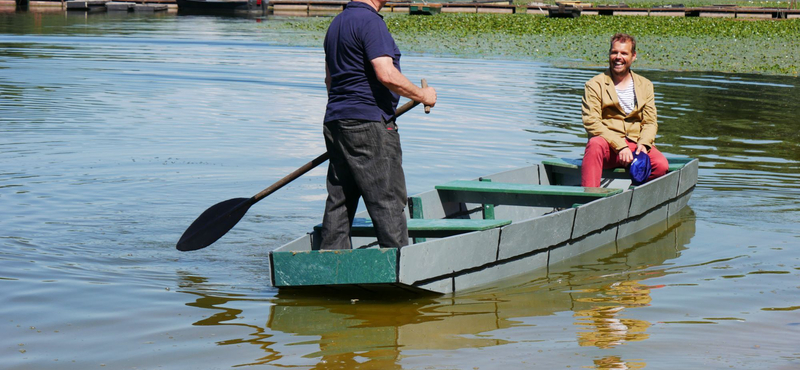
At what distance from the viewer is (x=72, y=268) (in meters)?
5.92

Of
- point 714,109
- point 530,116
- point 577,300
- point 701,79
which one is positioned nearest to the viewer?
point 577,300

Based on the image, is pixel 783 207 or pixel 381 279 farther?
pixel 783 207

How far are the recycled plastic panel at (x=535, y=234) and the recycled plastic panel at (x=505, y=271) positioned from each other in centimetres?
7

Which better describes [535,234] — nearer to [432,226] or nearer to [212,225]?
[432,226]

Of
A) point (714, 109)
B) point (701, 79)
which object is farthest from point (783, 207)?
point (701, 79)

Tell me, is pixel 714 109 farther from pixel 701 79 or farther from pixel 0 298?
pixel 0 298

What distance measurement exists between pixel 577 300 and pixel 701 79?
16.6 meters

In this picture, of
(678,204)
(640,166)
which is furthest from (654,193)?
(678,204)

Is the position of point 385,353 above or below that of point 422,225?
below

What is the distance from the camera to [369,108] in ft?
16.5

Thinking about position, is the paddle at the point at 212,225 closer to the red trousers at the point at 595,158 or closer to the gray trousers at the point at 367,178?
the gray trousers at the point at 367,178

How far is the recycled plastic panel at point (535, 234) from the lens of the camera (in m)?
5.81

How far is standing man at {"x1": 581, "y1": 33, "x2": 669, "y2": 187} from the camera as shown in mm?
7543

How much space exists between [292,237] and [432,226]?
169 centimetres
